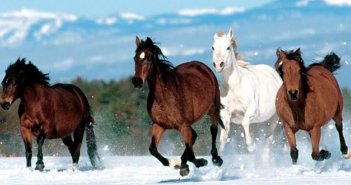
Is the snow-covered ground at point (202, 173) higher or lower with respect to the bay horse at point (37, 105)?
lower

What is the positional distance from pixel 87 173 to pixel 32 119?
106 cm

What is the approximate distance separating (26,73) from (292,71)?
3.93m

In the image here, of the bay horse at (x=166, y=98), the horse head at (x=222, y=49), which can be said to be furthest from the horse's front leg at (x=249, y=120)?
the bay horse at (x=166, y=98)

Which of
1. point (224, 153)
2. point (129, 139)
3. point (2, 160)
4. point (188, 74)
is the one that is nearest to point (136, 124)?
point (129, 139)

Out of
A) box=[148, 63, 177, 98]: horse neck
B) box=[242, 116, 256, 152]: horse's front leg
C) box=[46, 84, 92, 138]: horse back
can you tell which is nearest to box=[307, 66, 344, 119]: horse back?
box=[242, 116, 256, 152]: horse's front leg

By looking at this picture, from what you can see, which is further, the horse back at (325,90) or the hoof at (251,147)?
the hoof at (251,147)

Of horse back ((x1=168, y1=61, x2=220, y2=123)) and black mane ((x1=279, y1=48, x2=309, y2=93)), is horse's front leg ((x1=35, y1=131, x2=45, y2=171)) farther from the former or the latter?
black mane ((x1=279, y1=48, x2=309, y2=93))

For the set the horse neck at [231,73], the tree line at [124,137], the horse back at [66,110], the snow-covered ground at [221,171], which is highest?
the horse neck at [231,73]

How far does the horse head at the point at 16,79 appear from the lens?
16016 mm

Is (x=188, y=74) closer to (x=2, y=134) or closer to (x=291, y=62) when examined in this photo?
(x=291, y=62)

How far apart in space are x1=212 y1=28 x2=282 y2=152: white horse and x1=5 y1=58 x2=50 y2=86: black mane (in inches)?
92.8

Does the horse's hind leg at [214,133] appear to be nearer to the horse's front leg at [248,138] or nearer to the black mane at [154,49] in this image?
the horse's front leg at [248,138]

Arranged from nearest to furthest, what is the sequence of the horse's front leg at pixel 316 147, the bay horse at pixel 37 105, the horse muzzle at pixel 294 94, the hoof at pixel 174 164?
the hoof at pixel 174 164 < the horse muzzle at pixel 294 94 < the horse's front leg at pixel 316 147 < the bay horse at pixel 37 105

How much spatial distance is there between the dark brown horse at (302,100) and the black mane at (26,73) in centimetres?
334
